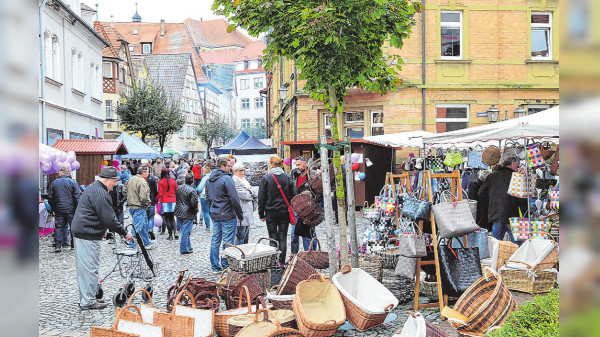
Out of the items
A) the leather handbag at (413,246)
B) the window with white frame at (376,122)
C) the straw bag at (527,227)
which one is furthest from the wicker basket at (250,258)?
the window with white frame at (376,122)

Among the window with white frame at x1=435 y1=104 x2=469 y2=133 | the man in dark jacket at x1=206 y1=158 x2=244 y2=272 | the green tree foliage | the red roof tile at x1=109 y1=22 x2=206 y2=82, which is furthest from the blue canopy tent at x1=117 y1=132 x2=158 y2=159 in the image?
the red roof tile at x1=109 y1=22 x2=206 y2=82

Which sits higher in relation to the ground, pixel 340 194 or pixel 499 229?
pixel 340 194

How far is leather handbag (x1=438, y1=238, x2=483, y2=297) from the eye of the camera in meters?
6.74

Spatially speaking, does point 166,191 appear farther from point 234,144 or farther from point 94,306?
point 234,144

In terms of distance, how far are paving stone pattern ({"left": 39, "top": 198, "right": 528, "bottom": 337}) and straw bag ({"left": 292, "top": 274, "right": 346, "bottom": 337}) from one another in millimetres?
306

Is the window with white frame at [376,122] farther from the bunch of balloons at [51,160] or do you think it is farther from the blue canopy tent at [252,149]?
the bunch of balloons at [51,160]

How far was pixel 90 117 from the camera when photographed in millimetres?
26281

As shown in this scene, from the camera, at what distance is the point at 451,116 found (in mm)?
20406

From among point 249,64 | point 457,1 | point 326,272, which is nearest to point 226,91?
point 249,64

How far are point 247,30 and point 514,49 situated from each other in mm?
15718

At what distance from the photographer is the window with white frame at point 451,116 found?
66.7 feet

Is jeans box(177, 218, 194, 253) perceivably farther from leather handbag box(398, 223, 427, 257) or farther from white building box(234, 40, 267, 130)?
white building box(234, 40, 267, 130)

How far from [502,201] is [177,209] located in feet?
21.9

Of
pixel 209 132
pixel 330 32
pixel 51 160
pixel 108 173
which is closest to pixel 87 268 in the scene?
pixel 108 173
